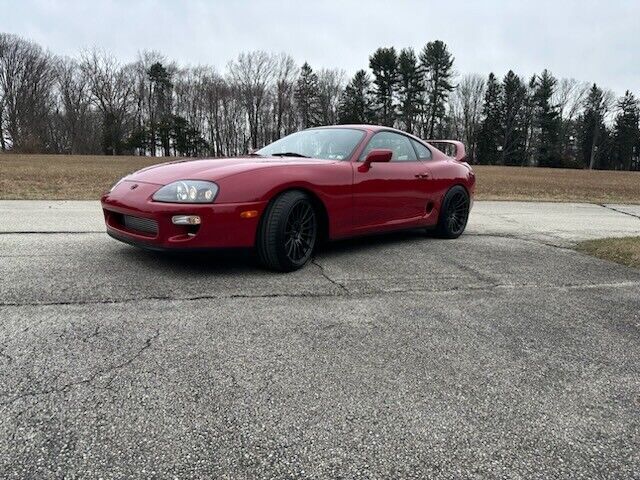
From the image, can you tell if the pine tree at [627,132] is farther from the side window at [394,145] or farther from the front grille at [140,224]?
the front grille at [140,224]

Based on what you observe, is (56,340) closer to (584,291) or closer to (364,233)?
(364,233)

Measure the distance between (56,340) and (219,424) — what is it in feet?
3.74

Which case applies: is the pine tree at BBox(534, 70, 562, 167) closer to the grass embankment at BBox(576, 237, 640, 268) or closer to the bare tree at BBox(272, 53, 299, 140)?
the bare tree at BBox(272, 53, 299, 140)

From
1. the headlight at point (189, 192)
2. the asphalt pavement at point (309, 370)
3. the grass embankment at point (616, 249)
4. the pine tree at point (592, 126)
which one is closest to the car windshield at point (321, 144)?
the asphalt pavement at point (309, 370)

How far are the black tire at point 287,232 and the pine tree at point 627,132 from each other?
91576 millimetres

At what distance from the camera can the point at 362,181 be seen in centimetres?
460

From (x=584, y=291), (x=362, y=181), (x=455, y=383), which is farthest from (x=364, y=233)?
(x=455, y=383)

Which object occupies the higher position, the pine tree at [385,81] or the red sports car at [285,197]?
the pine tree at [385,81]

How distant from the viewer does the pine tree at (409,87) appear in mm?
68750

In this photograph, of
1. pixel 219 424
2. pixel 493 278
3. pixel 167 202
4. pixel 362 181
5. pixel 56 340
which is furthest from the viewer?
pixel 362 181

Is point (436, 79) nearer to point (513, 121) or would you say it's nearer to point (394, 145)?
point (513, 121)

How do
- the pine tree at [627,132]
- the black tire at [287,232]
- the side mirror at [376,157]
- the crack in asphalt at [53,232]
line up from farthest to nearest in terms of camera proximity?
1. the pine tree at [627,132]
2. the crack in asphalt at [53,232]
3. the side mirror at [376,157]
4. the black tire at [287,232]

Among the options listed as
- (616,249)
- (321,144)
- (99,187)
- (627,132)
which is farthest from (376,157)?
(627,132)

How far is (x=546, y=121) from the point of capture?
7612cm
